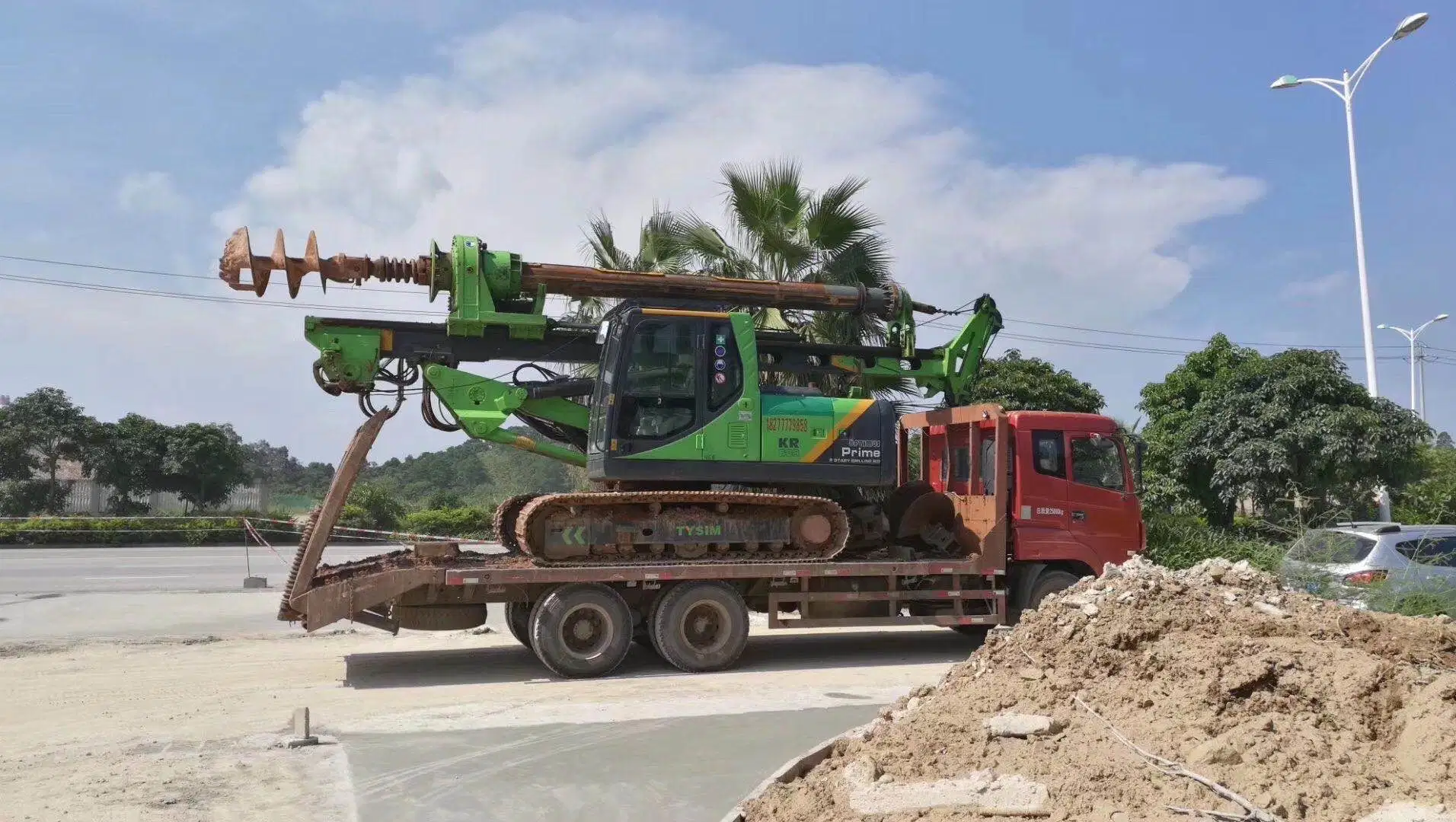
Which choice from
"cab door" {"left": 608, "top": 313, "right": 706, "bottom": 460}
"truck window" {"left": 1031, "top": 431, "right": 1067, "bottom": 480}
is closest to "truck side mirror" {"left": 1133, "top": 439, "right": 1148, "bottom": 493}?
"truck window" {"left": 1031, "top": 431, "right": 1067, "bottom": 480}

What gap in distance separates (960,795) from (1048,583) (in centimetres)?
808

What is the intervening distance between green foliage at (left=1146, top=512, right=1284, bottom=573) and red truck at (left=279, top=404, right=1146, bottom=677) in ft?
10.5

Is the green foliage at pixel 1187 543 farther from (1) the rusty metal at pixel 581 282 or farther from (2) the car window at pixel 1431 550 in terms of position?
(1) the rusty metal at pixel 581 282

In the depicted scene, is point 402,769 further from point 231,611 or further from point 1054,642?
point 231,611

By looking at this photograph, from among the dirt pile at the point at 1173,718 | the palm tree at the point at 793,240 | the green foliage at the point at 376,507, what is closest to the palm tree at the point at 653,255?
the palm tree at the point at 793,240

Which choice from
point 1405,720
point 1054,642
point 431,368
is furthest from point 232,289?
point 1405,720

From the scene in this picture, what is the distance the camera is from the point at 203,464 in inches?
1556

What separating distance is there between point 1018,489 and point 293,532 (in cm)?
2577

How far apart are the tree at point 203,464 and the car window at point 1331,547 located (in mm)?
36933

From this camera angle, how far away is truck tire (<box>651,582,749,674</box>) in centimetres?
1099

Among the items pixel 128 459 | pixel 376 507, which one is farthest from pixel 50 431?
pixel 376 507

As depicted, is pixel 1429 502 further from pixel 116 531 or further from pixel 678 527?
pixel 116 531

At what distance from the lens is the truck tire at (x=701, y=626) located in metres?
11.0

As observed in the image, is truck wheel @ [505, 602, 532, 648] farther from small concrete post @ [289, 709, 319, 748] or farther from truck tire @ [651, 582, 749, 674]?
small concrete post @ [289, 709, 319, 748]
